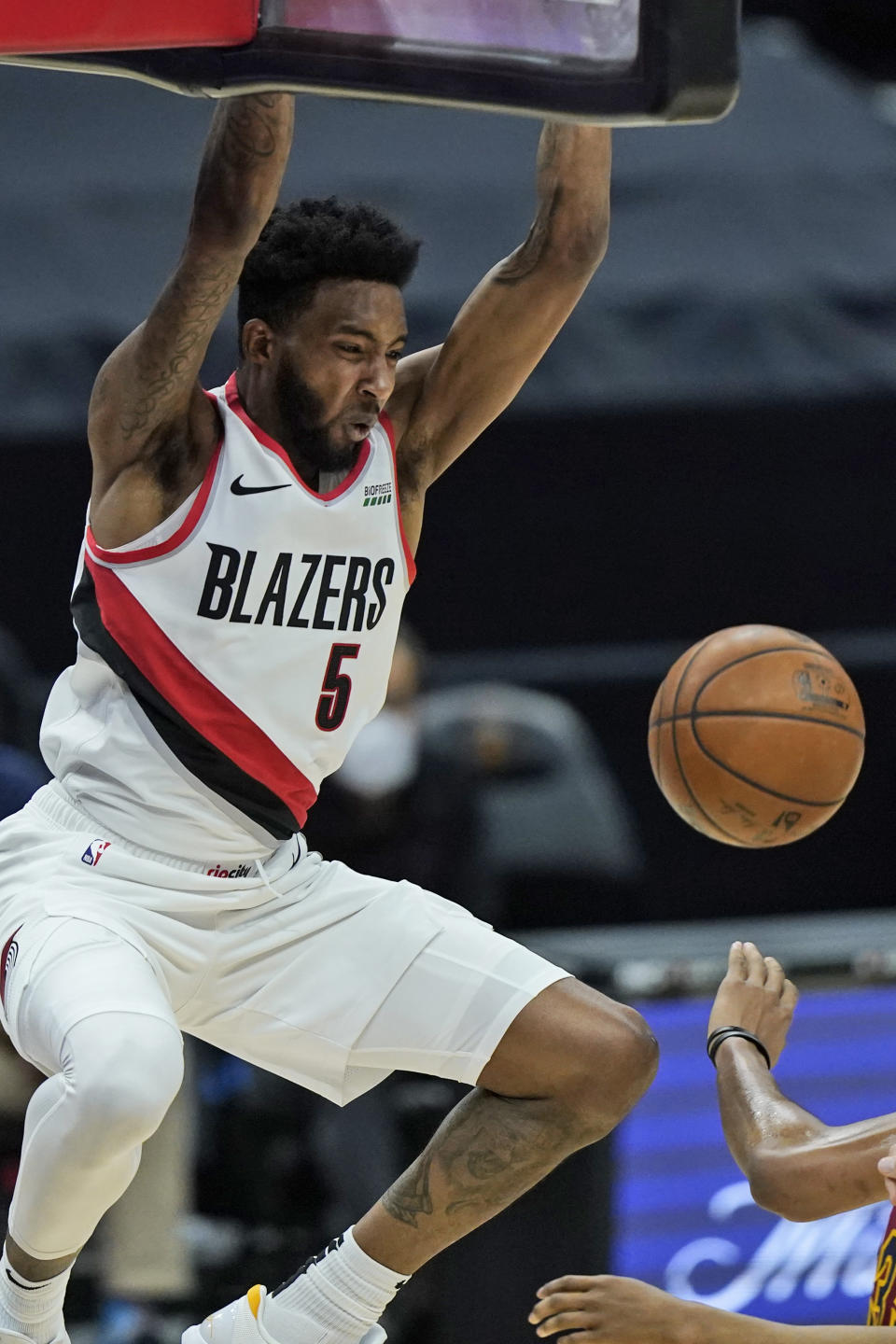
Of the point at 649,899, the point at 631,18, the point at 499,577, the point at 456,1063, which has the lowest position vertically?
the point at 649,899

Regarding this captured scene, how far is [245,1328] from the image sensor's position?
5203mm

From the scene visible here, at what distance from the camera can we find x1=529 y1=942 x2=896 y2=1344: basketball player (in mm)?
4199

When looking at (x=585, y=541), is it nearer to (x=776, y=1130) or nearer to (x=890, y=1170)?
(x=776, y=1130)

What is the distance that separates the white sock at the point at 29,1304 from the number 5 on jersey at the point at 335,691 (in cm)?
142

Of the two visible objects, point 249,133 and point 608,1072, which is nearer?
point 249,133

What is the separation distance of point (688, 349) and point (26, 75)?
4517 mm

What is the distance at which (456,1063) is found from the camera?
5223 millimetres

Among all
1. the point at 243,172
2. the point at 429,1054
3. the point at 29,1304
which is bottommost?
the point at 29,1304

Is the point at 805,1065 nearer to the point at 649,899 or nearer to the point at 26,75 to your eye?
the point at 649,899

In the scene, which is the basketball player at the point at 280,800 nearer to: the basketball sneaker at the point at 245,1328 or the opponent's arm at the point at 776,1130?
the basketball sneaker at the point at 245,1328

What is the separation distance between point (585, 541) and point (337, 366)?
7298 millimetres

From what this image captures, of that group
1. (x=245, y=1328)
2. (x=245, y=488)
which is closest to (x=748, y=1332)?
(x=245, y=1328)

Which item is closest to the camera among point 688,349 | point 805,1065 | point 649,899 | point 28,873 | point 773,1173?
point 773,1173

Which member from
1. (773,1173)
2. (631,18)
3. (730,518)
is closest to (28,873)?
(773,1173)
